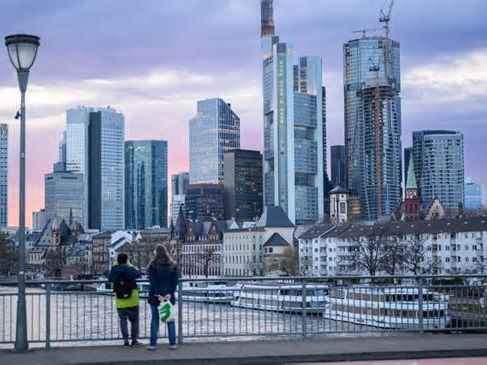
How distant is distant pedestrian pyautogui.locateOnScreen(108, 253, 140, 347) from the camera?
1756 centimetres

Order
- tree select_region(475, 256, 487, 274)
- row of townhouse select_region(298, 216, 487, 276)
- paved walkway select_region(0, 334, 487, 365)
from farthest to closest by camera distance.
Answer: row of townhouse select_region(298, 216, 487, 276)
tree select_region(475, 256, 487, 274)
paved walkway select_region(0, 334, 487, 365)

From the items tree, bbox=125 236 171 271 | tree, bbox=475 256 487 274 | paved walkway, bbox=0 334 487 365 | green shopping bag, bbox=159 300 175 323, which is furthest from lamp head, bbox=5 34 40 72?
tree, bbox=125 236 171 271

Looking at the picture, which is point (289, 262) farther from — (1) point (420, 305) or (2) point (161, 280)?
(2) point (161, 280)

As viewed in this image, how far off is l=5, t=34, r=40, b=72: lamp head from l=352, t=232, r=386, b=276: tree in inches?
3989

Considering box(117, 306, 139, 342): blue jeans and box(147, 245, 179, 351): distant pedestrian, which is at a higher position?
box(147, 245, 179, 351): distant pedestrian

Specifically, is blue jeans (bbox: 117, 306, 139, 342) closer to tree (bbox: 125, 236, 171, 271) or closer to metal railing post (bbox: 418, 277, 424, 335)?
metal railing post (bbox: 418, 277, 424, 335)

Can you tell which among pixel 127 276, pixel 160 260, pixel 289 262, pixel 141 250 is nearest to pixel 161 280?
pixel 160 260

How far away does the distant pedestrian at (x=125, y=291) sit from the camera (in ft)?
57.6

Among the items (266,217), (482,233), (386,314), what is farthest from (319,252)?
(386,314)

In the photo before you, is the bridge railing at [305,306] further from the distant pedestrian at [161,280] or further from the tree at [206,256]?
the tree at [206,256]

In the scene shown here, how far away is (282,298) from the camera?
1984cm

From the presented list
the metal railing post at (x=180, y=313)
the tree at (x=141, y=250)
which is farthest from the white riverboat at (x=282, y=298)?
the tree at (x=141, y=250)

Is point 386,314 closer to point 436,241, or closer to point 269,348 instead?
point 269,348

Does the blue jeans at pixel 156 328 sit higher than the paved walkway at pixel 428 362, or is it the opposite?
the blue jeans at pixel 156 328
